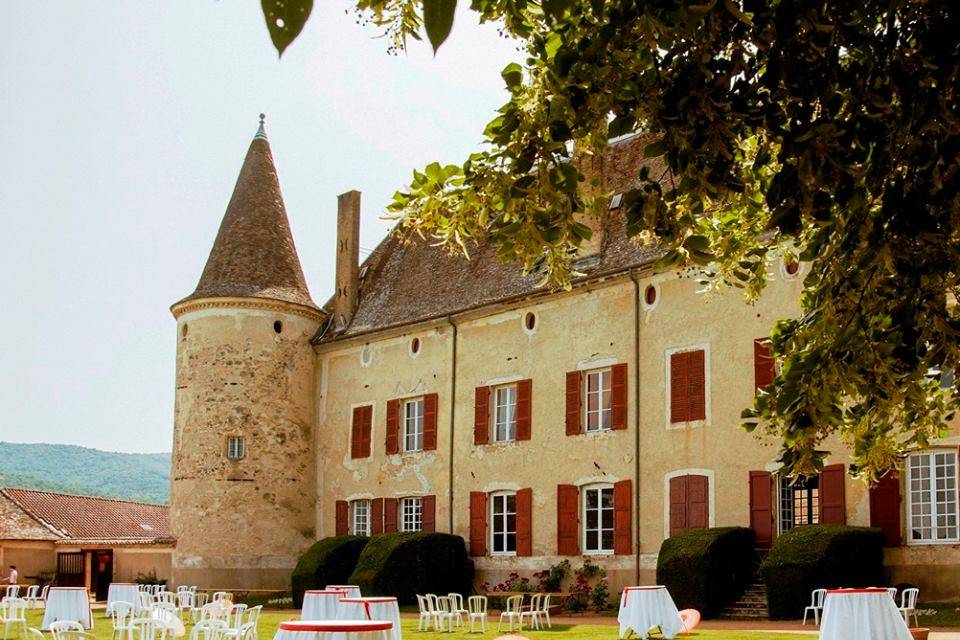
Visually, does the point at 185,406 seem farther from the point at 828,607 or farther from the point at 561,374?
the point at 828,607

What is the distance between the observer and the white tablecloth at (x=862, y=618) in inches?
453

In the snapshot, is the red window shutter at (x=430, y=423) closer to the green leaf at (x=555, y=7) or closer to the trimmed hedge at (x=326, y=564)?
the trimmed hedge at (x=326, y=564)

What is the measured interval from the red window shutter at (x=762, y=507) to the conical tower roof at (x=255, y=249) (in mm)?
13660

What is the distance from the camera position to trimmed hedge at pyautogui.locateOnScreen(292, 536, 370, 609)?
26.0 meters

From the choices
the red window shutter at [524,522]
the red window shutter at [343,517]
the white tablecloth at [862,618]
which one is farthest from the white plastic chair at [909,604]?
the red window shutter at [343,517]

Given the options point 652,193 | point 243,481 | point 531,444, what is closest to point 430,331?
point 531,444

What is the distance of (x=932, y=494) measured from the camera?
18.7m

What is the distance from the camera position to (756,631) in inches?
650

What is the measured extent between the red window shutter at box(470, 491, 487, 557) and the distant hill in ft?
510

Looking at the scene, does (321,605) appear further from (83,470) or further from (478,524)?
(83,470)

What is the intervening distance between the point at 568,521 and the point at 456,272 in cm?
738

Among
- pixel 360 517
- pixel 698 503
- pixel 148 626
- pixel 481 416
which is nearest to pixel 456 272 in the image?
pixel 481 416

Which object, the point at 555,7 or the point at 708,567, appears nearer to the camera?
the point at 555,7

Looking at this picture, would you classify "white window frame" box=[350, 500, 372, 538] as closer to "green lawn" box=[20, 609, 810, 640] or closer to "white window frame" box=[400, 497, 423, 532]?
"white window frame" box=[400, 497, 423, 532]
